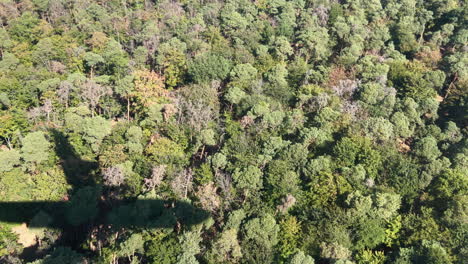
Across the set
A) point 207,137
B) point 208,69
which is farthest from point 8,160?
point 208,69

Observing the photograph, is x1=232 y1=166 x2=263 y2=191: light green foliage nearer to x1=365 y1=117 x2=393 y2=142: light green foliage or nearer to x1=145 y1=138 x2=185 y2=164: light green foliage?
x1=145 y1=138 x2=185 y2=164: light green foliage

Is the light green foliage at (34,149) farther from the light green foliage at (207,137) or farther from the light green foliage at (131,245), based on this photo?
the light green foliage at (207,137)

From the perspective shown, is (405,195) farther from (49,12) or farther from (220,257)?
(49,12)

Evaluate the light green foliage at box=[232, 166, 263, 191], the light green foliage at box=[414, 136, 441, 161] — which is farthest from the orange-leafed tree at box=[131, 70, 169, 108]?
the light green foliage at box=[414, 136, 441, 161]

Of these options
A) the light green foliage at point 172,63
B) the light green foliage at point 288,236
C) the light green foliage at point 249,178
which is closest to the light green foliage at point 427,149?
the light green foliage at point 288,236

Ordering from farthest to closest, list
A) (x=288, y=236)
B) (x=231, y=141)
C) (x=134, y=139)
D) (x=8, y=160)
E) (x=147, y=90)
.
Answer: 1. (x=147, y=90)
2. (x=134, y=139)
3. (x=231, y=141)
4. (x=8, y=160)
5. (x=288, y=236)

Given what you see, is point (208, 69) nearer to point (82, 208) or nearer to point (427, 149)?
point (82, 208)

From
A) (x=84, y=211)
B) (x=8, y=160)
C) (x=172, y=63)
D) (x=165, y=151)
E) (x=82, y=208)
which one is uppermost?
(x=172, y=63)
